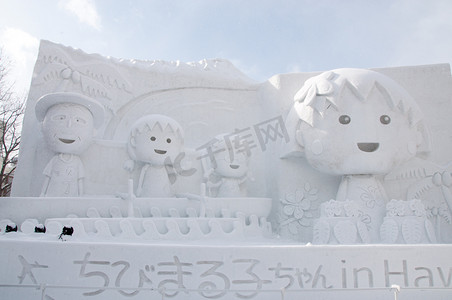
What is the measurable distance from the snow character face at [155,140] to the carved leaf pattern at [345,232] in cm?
284

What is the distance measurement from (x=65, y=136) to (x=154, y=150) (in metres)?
1.40

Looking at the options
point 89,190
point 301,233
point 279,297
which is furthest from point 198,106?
point 279,297

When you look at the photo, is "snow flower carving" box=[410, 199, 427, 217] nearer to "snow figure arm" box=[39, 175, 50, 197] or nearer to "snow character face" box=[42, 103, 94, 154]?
"snow character face" box=[42, 103, 94, 154]

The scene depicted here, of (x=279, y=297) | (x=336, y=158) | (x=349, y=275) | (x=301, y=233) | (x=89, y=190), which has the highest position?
(x=336, y=158)

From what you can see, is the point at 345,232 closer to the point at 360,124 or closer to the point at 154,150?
the point at 360,124

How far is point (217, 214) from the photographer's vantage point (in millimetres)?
5305

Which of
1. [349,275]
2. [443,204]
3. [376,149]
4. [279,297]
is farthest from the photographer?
[443,204]

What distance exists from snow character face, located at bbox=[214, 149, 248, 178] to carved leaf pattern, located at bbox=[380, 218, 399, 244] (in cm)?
238

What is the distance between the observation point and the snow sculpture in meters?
6.12

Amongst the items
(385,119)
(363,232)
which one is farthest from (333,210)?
(385,119)

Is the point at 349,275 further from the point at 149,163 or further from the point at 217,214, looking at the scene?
the point at 149,163

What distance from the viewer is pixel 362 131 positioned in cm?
511

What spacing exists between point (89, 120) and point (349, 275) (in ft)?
15.3

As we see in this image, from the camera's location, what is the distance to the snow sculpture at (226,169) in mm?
6121
